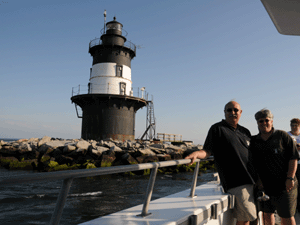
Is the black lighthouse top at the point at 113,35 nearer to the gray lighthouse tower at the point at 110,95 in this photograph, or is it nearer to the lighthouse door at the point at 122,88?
the gray lighthouse tower at the point at 110,95

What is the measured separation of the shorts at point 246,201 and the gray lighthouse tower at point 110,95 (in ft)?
61.0

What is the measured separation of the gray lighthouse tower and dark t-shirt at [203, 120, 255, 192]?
18.5 metres

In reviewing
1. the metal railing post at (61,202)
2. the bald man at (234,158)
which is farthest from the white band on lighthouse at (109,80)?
the metal railing post at (61,202)

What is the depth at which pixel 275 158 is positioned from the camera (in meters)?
2.57

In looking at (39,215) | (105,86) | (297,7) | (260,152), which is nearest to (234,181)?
(260,152)

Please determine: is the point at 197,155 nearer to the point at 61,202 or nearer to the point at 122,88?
the point at 61,202

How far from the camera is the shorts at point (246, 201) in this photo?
2.42 meters

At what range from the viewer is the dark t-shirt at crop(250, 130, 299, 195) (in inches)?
101

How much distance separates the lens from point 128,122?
21703 mm

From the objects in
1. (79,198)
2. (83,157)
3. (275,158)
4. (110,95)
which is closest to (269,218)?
(275,158)

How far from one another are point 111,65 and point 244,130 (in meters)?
20.3

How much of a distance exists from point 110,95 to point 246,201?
61.3ft

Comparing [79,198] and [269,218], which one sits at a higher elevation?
[269,218]

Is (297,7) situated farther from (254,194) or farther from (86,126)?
(86,126)
